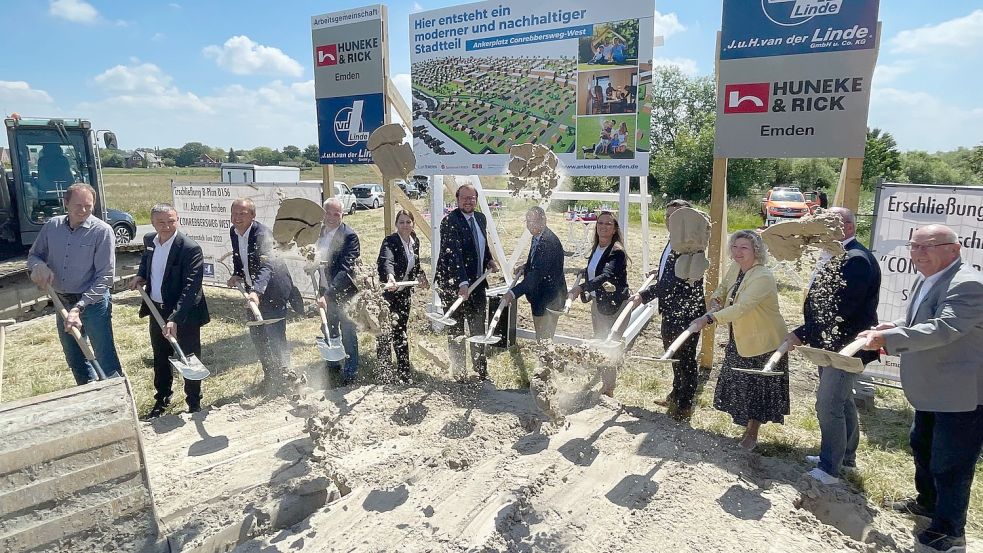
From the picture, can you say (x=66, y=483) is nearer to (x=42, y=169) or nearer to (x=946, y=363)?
(x=946, y=363)

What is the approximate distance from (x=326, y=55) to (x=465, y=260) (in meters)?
3.80

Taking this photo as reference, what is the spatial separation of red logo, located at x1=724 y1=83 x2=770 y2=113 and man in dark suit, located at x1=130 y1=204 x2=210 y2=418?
446 cm

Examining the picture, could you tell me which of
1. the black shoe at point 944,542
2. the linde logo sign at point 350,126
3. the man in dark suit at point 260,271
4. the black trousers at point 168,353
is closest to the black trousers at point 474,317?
the man in dark suit at point 260,271

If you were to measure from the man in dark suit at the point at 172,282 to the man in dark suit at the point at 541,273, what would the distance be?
7.95 ft

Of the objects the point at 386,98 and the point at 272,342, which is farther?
the point at 386,98

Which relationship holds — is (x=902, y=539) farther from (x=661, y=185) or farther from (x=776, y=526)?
(x=661, y=185)

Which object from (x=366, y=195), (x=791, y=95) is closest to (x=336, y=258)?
(x=791, y=95)

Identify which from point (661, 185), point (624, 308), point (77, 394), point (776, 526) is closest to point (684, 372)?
point (624, 308)

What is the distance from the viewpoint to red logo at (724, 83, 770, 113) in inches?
177

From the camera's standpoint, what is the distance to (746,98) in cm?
457

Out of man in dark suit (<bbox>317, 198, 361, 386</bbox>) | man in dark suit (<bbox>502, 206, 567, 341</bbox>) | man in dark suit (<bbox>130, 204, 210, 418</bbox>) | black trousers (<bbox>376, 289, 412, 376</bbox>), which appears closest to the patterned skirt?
man in dark suit (<bbox>502, 206, 567, 341</bbox>)

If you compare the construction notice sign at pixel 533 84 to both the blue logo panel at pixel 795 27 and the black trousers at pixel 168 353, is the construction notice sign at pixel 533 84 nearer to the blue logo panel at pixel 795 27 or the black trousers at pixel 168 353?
the blue logo panel at pixel 795 27

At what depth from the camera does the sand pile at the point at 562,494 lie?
2.79 metres

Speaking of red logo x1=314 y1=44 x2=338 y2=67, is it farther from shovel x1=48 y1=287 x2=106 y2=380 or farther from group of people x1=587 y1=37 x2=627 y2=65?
shovel x1=48 y1=287 x2=106 y2=380
